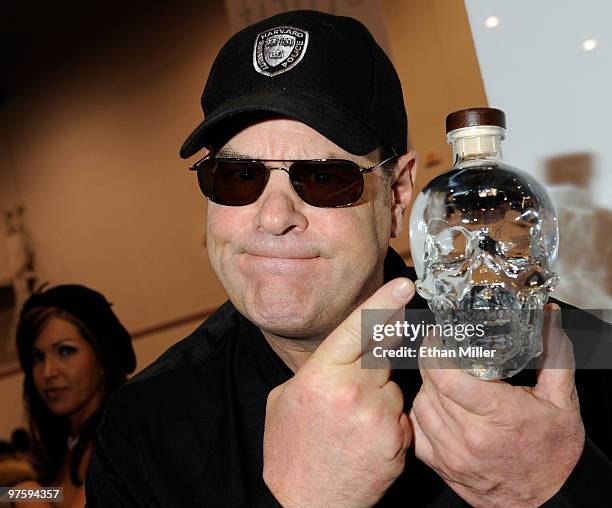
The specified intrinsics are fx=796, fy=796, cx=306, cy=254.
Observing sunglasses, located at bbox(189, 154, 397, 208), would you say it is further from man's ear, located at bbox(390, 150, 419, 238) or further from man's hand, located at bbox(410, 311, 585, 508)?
man's hand, located at bbox(410, 311, 585, 508)

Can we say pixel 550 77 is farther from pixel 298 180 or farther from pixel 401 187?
pixel 298 180

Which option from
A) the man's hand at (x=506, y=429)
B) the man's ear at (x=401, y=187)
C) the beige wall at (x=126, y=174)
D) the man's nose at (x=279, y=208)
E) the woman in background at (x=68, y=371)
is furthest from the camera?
the beige wall at (x=126, y=174)

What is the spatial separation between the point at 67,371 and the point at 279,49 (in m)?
1.62

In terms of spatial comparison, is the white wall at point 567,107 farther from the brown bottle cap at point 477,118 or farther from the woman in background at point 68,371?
the woman in background at point 68,371

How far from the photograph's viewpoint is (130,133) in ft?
10.0

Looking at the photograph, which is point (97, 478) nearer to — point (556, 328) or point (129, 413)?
point (129, 413)

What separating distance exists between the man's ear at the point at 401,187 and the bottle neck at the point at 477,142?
1.45ft

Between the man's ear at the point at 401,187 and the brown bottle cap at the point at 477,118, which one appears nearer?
the brown bottle cap at the point at 477,118

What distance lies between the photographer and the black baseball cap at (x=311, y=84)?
1.19 meters

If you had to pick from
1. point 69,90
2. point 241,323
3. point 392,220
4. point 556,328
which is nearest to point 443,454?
point 556,328

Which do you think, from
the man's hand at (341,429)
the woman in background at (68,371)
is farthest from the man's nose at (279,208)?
the woman in background at (68,371)

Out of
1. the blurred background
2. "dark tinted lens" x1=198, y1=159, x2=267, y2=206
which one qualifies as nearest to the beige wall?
Answer: the blurred background

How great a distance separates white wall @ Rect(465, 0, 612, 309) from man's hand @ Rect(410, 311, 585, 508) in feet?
2.07

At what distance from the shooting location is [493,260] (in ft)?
3.25
